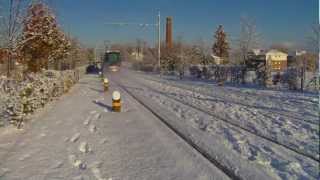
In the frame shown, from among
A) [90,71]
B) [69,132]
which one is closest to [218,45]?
[90,71]

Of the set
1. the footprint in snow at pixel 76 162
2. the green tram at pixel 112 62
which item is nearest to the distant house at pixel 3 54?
the footprint in snow at pixel 76 162

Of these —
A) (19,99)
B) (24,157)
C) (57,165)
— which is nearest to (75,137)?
(24,157)

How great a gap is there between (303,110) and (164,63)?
48.4m

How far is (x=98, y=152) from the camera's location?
8.01m

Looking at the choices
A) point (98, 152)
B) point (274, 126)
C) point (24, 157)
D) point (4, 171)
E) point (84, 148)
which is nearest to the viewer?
point (4, 171)

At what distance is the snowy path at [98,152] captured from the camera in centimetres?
652

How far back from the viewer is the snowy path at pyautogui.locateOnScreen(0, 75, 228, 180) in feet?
21.4

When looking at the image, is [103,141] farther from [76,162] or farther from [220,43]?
[220,43]

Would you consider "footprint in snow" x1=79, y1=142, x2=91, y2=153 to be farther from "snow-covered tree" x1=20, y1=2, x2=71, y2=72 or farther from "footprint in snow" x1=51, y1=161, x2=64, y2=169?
"snow-covered tree" x1=20, y1=2, x2=71, y2=72

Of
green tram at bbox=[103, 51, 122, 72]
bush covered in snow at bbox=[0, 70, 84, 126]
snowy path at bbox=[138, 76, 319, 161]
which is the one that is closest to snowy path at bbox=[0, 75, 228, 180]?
bush covered in snow at bbox=[0, 70, 84, 126]

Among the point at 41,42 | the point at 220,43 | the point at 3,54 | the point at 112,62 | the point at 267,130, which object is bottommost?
the point at 267,130

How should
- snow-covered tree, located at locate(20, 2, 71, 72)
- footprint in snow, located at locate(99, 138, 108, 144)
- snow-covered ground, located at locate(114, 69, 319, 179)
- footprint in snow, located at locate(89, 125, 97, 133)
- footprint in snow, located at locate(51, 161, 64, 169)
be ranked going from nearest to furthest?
footprint in snow, located at locate(51, 161, 64, 169), snow-covered ground, located at locate(114, 69, 319, 179), footprint in snow, located at locate(99, 138, 108, 144), footprint in snow, located at locate(89, 125, 97, 133), snow-covered tree, located at locate(20, 2, 71, 72)

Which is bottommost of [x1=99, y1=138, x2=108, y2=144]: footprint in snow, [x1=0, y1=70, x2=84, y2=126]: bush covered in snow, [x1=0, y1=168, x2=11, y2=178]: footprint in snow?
[x1=0, y1=168, x2=11, y2=178]: footprint in snow

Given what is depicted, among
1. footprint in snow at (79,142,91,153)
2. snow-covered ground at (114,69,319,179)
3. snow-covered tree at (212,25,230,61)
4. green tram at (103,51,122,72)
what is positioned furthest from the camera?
snow-covered tree at (212,25,230,61)
